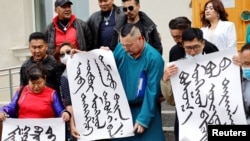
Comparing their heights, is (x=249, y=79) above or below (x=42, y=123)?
above

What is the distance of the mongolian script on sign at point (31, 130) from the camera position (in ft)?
15.8

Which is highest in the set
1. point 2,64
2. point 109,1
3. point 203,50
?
point 109,1

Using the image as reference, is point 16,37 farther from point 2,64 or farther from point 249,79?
point 249,79

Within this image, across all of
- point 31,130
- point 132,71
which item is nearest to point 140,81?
point 132,71

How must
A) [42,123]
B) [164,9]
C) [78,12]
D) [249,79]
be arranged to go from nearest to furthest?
[249,79]
[42,123]
[164,9]
[78,12]

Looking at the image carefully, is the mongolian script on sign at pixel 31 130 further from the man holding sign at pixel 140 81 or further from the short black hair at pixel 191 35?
the short black hair at pixel 191 35

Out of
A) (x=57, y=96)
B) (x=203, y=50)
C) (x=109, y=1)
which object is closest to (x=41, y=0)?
(x=109, y=1)

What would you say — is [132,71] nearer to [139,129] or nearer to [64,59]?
[139,129]

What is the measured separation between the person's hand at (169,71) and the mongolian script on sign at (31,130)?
1.07 metres

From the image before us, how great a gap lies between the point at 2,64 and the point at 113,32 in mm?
4260

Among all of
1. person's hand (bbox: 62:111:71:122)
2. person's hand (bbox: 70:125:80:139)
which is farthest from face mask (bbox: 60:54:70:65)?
person's hand (bbox: 70:125:80:139)

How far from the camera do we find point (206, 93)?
4371 mm

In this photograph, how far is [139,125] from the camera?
4.57 metres

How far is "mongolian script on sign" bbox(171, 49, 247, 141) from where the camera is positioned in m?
4.27
